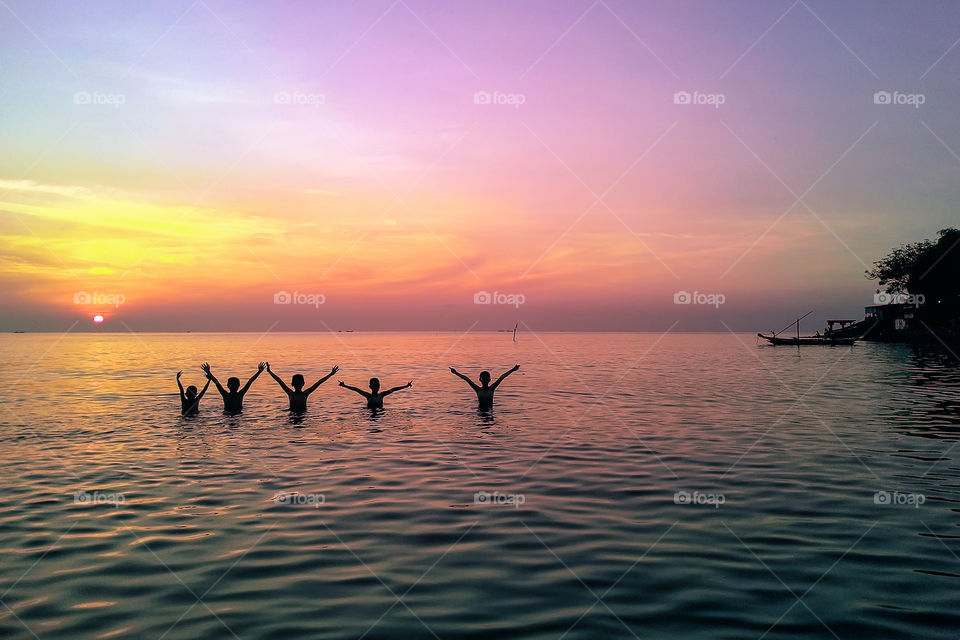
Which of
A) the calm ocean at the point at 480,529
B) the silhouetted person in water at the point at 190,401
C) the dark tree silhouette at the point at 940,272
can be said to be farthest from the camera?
the dark tree silhouette at the point at 940,272

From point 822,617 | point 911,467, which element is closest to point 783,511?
point 822,617

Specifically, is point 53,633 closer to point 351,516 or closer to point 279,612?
point 279,612

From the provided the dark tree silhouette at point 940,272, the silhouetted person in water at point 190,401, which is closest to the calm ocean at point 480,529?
the silhouetted person in water at point 190,401

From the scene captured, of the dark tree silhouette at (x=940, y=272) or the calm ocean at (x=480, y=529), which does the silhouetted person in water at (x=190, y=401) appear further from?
the dark tree silhouette at (x=940, y=272)

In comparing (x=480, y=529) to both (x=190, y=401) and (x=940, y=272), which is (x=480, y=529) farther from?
(x=940, y=272)

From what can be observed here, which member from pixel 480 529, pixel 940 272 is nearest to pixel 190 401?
pixel 480 529

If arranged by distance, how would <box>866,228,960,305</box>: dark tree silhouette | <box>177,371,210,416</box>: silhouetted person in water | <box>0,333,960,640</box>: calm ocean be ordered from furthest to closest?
1. <box>866,228,960,305</box>: dark tree silhouette
2. <box>177,371,210,416</box>: silhouetted person in water
3. <box>0,333,960,640</box>: calm ocean

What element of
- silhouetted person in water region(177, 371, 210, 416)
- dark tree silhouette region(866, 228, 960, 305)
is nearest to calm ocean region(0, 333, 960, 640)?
silhouetted person in water region(177, 371, 210, 416)

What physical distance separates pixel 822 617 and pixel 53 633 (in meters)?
8.86

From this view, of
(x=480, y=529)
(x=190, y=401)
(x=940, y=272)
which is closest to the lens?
(x=480, y=529)

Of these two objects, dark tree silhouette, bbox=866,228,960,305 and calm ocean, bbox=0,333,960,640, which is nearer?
calm ocean, bbox=0,333,960,640

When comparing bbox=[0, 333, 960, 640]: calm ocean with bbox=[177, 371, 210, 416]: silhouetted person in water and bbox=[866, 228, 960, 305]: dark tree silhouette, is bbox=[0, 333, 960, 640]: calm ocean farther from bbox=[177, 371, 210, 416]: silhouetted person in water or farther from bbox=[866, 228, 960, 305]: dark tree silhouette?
bbox=[866, 228, 960, 305]: dark tree silhouette

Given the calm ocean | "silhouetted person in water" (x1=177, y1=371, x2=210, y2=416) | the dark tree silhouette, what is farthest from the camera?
the dark tree silhouette

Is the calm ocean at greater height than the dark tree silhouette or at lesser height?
lesser
